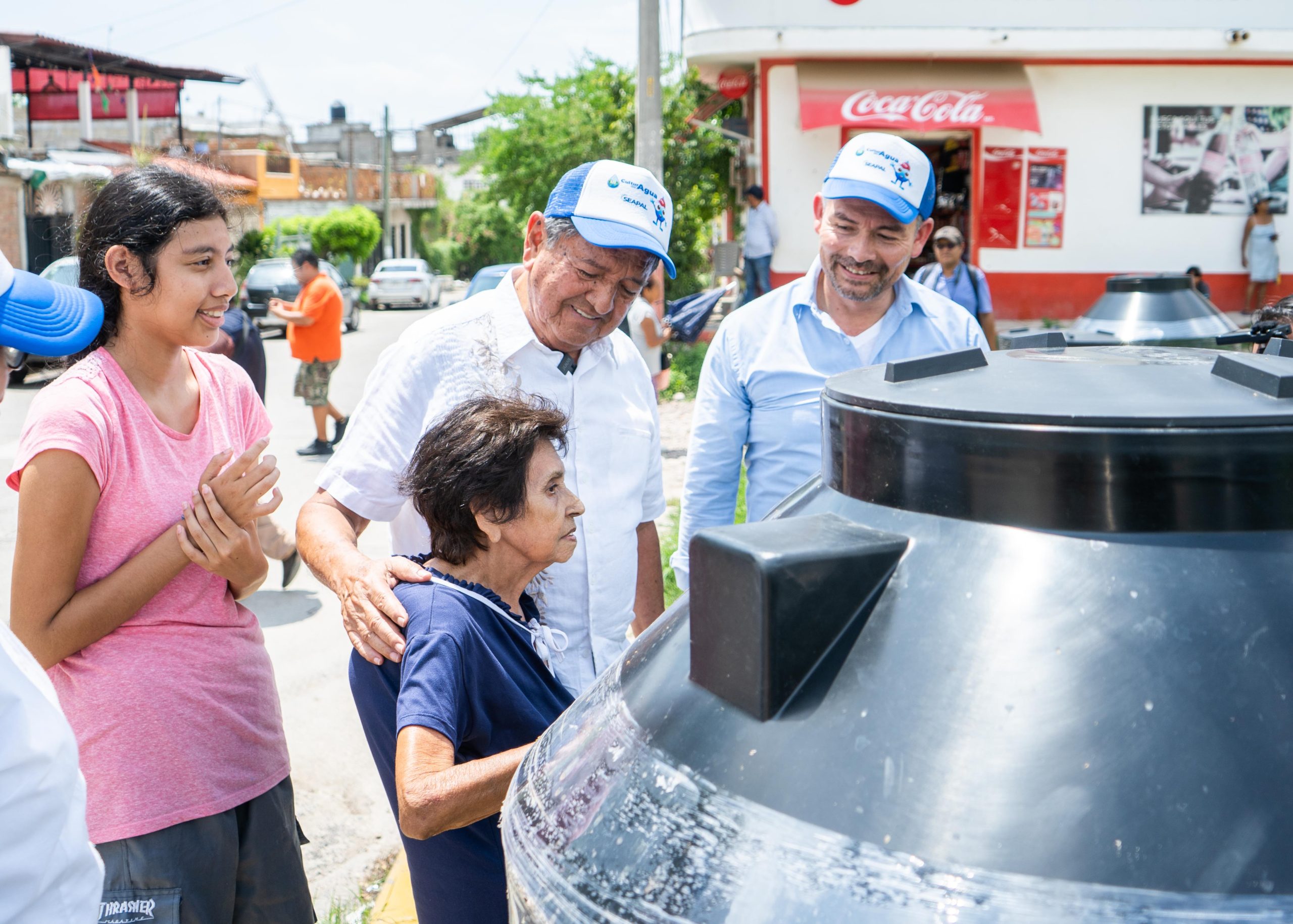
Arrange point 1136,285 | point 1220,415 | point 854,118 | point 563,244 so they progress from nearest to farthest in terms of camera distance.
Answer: point 1220,415 → point 563,244 → point 1136,285 → point 854,118

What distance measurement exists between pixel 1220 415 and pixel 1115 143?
14.4 metres

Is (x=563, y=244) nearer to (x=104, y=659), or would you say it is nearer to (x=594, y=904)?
(x=104, y=659)

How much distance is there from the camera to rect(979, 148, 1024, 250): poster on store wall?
13.6m

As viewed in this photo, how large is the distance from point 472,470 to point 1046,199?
13405 millimetres

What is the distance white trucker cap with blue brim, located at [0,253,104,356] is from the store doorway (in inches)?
490

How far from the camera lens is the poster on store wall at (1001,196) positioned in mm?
13578

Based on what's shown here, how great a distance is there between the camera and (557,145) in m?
21.5

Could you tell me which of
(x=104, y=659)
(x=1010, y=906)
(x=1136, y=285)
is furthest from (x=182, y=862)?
(x=1136, y=285)

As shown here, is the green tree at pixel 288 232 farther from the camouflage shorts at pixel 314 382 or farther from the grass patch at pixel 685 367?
the camouflage shorts at pixel 314 382

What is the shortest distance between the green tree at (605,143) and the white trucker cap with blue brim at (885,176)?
1572 centimetres

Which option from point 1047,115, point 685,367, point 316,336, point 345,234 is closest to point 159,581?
point 316,336

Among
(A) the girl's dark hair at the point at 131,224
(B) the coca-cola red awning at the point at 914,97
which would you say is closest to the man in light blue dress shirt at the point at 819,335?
(A) the girl's dark hair at the point at 131,224

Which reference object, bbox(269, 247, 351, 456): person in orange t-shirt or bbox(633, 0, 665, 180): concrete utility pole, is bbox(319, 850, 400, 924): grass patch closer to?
bbox(269, 247, 351, 456): person in orange t-shirt

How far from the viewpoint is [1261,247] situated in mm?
13555
